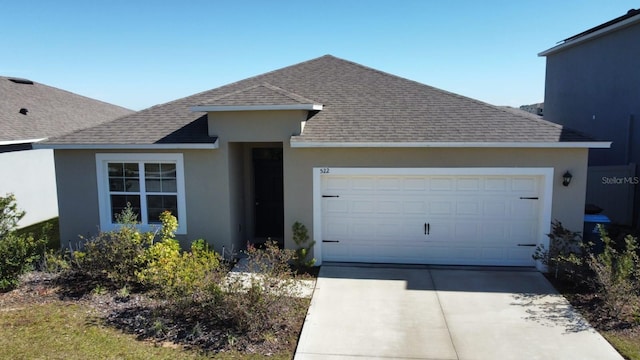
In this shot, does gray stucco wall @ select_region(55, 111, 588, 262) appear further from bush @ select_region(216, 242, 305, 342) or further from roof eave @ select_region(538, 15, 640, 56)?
roof eave @ select_region(538, 15, 640, 56)

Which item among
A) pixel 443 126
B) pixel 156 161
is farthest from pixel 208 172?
pixel 443 126

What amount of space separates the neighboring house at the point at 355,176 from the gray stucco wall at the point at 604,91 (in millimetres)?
4778

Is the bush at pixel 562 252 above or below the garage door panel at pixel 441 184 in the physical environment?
below

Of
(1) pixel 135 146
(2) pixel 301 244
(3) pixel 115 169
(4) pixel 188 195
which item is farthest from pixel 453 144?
(3) pixel 115 169

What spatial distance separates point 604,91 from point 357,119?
8955mm

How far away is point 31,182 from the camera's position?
48.8 ft

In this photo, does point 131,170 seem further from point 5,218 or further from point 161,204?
point 5,218

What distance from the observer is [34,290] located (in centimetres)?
854

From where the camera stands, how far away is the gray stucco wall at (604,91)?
41.3 feet

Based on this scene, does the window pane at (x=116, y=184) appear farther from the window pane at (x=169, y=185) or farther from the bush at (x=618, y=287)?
the bush at (x=618, y=287)

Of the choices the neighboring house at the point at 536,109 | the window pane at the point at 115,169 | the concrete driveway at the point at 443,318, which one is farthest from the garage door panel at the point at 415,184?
the neighboring house at the point at 536,109

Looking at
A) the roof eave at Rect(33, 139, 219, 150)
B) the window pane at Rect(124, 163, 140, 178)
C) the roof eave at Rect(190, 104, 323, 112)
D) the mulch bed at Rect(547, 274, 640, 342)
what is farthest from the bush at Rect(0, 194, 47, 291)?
the mulch bed at Rect(547, 274, 640, 342)

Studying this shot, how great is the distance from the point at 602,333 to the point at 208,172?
8.17m

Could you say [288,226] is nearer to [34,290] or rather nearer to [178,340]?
[178,340]
